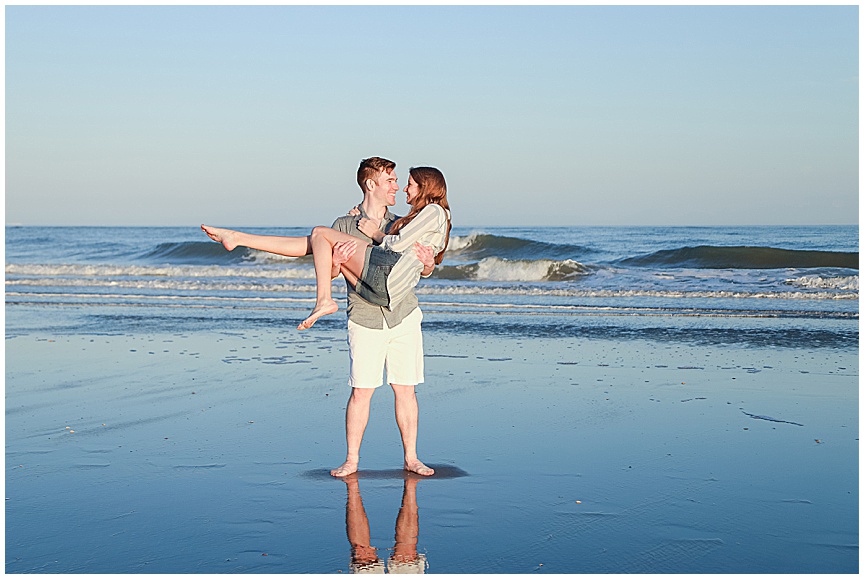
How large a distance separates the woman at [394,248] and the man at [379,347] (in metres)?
0.07

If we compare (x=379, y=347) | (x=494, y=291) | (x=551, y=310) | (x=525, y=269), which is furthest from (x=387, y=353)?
(x=525, y=269)

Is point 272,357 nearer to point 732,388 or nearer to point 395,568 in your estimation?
point 732,388

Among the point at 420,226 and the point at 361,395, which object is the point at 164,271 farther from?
the point at 420,226

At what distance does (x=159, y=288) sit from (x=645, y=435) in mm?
15152

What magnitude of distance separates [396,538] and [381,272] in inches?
60.4

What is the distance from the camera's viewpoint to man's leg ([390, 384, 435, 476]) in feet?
16.6

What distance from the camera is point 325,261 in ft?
16.6

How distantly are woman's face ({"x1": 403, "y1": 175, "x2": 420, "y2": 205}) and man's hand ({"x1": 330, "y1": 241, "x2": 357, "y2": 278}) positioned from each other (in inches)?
15.5

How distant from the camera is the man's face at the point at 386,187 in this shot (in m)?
5.16

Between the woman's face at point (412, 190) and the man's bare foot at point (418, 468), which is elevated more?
the woman's face at point (412, 190)

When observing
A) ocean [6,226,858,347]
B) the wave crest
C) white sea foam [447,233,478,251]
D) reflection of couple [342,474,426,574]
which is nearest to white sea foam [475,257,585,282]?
ocean [6,226,858,347]

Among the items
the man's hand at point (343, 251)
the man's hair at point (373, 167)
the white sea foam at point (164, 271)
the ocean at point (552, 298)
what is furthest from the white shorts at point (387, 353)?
the white sea foam at point (164, 271)

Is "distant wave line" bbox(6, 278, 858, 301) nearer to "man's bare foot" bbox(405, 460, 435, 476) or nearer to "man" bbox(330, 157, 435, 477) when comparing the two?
"man" bbox(330, 157, 435, 477)

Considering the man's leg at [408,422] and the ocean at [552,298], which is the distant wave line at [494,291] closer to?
the ocean at [552,298]
